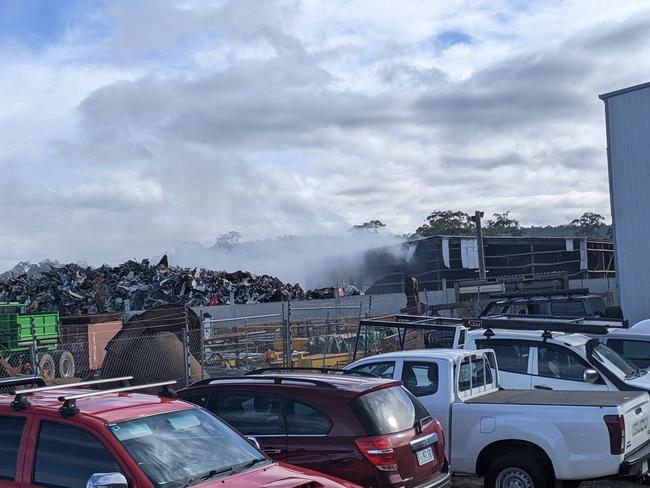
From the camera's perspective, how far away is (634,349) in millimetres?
13398

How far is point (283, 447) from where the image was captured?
7266 mm

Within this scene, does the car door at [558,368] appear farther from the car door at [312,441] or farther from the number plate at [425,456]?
the car door at [312,441]

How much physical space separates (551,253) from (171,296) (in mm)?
27826

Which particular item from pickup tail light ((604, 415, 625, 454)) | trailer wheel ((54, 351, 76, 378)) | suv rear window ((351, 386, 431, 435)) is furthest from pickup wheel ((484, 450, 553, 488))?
trailer wheel ((54, 351, 76, 378))

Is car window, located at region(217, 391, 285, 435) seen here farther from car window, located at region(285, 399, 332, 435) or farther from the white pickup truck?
the white pickup truck

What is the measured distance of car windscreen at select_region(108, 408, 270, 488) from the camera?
5348mm

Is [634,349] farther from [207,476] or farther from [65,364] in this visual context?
[65,364]

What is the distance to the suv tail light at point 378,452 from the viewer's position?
686 cm

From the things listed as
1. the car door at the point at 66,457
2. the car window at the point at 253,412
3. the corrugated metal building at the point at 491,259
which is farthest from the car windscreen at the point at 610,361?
the corrugated metal building at the point at 491,259

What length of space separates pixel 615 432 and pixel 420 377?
2.23 m

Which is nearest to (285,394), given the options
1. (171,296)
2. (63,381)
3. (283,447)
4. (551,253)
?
(283,447)

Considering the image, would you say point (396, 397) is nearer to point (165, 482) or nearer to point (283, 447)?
point (283, 447)

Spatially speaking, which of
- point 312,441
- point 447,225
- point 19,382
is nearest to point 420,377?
point 312,441

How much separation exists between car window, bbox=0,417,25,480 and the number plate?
128 inches
